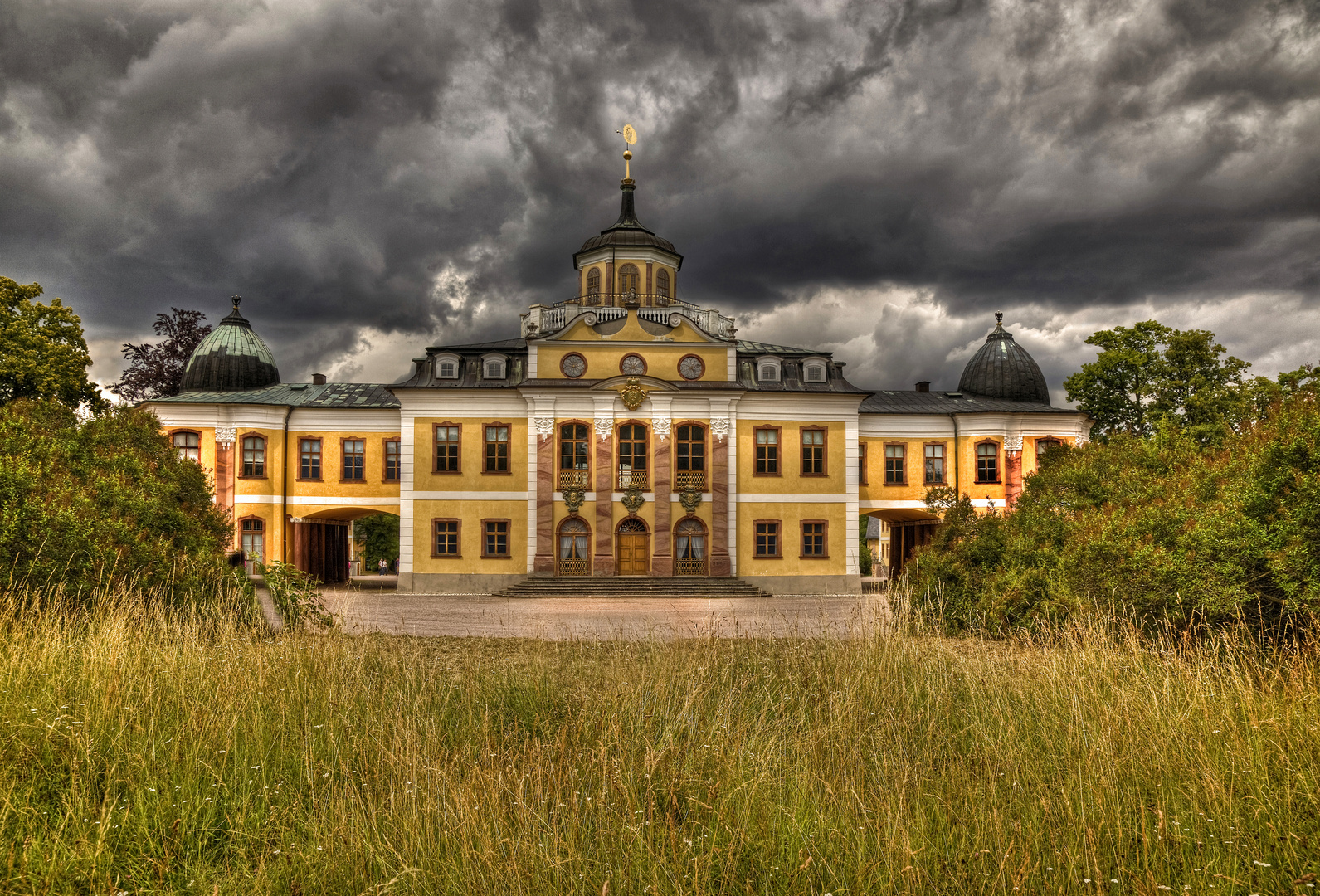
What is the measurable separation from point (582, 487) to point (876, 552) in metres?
50.5

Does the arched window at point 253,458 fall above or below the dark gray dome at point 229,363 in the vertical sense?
below

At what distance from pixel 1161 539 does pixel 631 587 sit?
846 inches

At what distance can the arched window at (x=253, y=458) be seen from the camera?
33.3 m

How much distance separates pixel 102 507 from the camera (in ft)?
39.2

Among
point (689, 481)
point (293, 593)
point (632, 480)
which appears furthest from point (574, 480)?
point (293, 593)

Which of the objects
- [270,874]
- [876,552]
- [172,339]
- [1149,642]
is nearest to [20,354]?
[172,339]

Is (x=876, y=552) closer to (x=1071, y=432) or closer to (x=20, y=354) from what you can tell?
(x=1071, y=432)

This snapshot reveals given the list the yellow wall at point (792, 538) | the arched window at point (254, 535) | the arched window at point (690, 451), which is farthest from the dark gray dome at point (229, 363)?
the yellow wall at point (792, 538)

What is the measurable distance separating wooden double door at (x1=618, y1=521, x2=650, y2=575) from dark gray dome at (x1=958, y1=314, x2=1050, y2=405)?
17.5 metres

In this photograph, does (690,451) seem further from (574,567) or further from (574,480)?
(574,567)

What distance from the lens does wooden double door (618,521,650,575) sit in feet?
105

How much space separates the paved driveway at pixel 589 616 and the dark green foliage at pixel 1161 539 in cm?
205

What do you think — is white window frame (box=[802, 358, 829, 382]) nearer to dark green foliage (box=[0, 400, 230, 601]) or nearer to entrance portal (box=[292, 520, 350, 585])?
entrance portal (box=[292, 520, 350, 585])

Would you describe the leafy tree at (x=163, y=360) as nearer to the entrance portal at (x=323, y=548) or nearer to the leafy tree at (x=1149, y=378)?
the entrance portal at (x=323, y=548)
